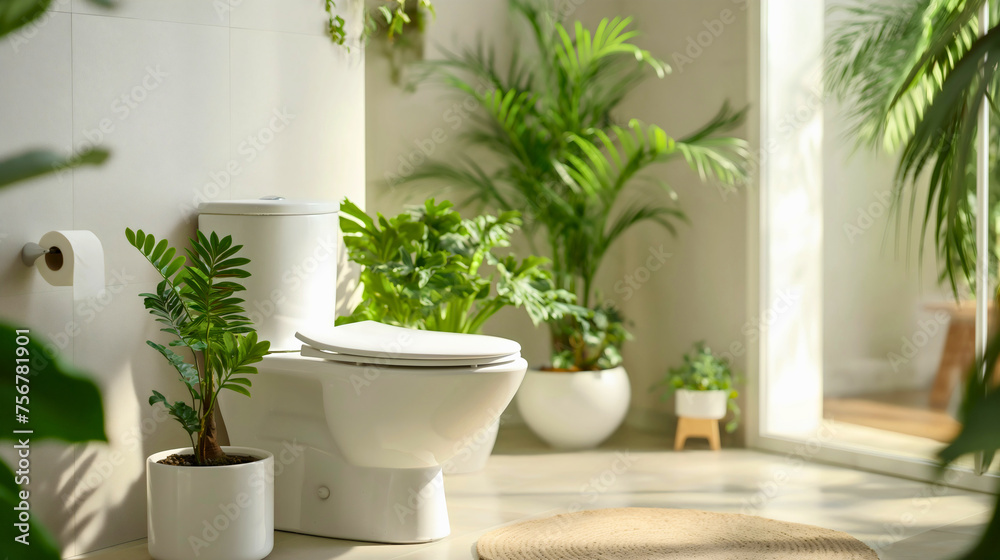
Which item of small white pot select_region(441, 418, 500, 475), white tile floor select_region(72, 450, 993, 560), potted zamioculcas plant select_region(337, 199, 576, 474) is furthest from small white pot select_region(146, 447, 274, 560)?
small white pot select_region(441, 418, 500, 475)

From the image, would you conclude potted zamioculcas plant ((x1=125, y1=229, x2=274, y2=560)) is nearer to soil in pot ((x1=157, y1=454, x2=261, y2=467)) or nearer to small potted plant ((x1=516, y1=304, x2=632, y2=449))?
soil in pot ((x1=157, y1=454, x2=261, y2=467))

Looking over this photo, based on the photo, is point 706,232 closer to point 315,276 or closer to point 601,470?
point 601,470

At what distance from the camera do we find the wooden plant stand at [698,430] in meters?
2.94

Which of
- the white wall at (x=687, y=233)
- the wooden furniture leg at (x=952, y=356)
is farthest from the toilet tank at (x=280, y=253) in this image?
the wooden furniture leg at (x=952, y=356)

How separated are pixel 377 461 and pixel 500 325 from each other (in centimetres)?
125

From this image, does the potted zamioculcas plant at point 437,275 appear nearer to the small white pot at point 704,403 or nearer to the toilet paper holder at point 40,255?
the small white pot at point 704,403

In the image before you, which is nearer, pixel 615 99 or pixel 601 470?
pixel 601 470

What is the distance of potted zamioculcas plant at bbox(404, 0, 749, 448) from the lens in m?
2.88

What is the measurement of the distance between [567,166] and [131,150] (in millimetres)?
1408

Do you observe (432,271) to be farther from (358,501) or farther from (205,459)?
(205,459)

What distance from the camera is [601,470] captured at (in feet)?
8.89

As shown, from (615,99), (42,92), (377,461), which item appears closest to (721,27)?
(615,99)

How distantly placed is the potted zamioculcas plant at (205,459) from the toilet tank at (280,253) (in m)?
0.19

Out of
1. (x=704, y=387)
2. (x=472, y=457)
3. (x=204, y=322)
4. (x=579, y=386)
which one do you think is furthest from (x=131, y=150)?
(x=704, y=387)
